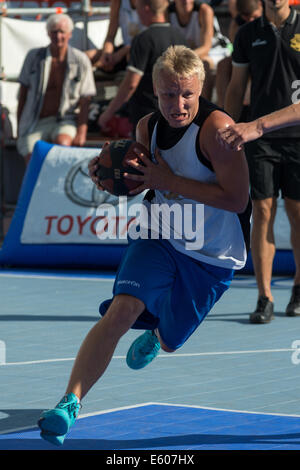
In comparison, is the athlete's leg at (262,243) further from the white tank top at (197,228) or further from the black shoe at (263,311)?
the white tank top at (197,228)

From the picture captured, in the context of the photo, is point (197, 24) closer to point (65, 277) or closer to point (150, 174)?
point (65, 277)

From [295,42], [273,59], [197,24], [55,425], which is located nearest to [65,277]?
[197,24]

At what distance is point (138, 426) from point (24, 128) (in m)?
8.15

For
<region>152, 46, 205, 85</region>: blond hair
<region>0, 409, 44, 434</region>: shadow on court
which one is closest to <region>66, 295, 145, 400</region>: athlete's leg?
<region>0, 409, 44, 434</region>: shadow on court

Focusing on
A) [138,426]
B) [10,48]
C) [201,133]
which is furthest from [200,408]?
[10,48]

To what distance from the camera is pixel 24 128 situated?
12.8 meters

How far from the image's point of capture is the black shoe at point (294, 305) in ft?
28.1

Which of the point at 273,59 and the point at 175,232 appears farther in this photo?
the point at 273,59

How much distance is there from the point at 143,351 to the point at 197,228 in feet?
2.91

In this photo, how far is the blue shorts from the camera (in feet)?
16.2

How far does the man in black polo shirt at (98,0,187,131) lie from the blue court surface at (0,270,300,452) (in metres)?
2.31

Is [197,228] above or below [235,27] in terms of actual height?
below

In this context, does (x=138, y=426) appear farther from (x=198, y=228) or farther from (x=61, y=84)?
(x=61, y=84)

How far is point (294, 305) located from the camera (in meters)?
8.59
